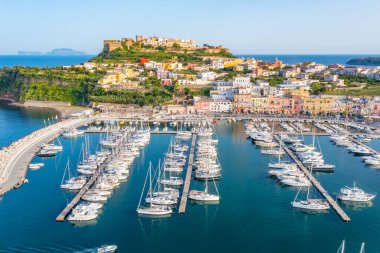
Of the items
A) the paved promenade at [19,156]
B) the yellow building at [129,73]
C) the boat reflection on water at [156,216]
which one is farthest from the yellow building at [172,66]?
the boat reflection on water at [156,216]

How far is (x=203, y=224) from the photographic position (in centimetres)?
1966

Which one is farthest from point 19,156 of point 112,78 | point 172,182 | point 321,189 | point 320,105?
point 320,105

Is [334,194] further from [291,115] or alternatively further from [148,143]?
[291,115]

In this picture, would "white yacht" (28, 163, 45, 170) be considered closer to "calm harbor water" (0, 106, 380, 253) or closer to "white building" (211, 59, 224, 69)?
"calm harbor water" (0, 106, 380, 253)

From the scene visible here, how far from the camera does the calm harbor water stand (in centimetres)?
1769

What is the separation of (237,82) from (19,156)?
1346 inches

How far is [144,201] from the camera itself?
22.2m

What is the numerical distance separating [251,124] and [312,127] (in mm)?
6688

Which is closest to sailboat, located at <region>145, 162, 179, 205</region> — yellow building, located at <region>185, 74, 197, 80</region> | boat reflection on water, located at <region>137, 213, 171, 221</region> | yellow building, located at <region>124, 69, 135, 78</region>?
boat reflection on water, located at <region>137, 213, 171, 221</region>

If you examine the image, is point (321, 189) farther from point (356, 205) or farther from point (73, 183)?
point (73, 183)

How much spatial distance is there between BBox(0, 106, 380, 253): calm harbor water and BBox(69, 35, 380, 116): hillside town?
23.4 m

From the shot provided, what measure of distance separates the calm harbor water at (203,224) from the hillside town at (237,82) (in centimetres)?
2337

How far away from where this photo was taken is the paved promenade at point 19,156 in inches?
957

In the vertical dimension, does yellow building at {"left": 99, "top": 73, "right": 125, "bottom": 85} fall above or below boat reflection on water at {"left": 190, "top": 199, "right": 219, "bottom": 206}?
above
